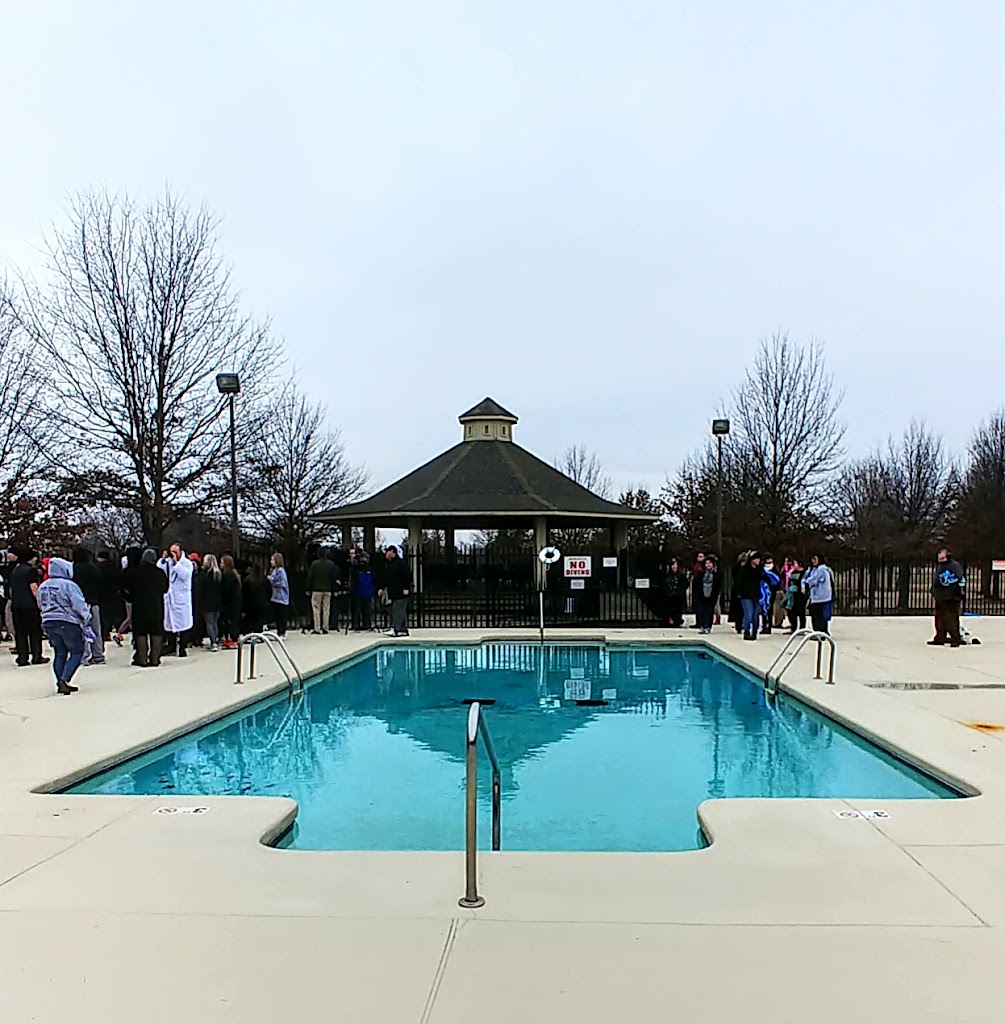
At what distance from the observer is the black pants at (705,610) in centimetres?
1777

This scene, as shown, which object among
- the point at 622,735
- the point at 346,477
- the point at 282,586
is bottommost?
the point at 622,735

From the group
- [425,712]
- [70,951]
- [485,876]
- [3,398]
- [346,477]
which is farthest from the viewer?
[346,477]

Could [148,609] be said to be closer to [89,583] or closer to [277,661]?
[89,583]

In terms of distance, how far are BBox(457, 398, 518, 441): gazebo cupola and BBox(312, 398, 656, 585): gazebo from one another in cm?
3

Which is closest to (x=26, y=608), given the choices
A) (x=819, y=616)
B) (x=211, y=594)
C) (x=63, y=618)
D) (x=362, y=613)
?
(x=211, y=594)

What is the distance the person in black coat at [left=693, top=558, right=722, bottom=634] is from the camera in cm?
1742

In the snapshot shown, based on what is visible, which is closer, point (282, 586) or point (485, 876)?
point (485, 876)

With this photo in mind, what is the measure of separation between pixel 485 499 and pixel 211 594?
1143 cm

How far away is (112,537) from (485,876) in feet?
127

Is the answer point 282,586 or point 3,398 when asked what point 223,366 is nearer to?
point 3,398

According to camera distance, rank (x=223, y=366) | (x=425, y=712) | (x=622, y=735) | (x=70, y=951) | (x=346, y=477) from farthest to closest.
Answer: (x=346, y=477), (x=223, y=366), (x=425, y=712), (x=622, y=735), (x=70, y=951)

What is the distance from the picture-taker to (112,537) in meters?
39.8

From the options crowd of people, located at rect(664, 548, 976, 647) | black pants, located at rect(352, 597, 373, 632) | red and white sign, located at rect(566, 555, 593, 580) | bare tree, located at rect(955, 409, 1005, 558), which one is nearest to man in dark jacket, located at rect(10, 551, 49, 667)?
black pants, located at rect(352, 597, 373, 632)

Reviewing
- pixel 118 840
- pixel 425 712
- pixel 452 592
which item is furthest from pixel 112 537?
pixel 118 840
